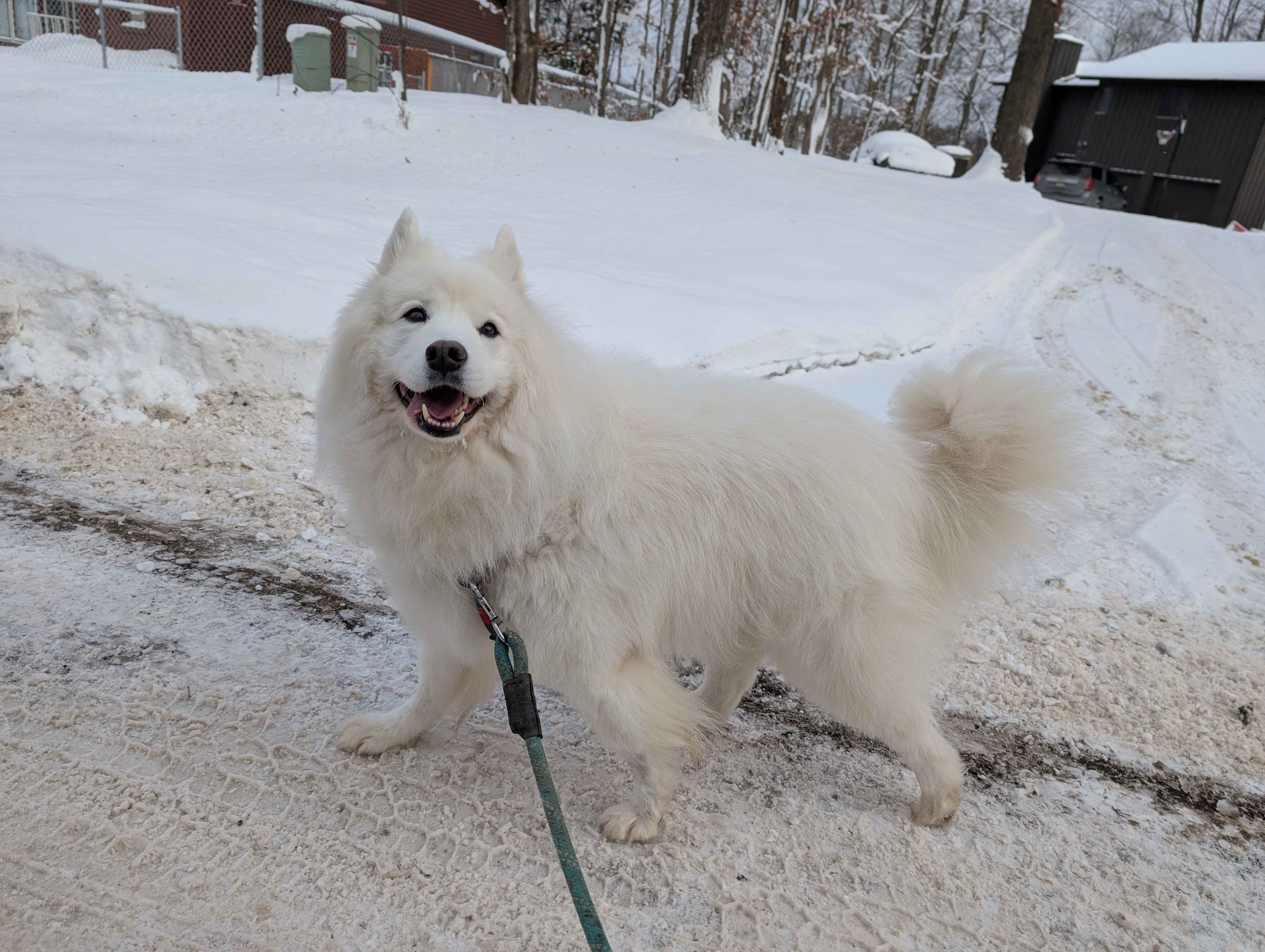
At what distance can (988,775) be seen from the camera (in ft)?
9.34

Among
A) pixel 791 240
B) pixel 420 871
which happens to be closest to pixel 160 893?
pixel 420 871

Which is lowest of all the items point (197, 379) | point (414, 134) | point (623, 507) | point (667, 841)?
point (667, 841)

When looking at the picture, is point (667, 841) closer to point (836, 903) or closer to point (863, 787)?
point (836, 903)

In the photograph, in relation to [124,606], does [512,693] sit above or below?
above

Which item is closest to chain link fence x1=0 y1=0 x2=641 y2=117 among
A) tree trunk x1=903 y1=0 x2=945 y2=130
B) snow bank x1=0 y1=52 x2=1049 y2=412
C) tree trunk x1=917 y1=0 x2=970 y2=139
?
snow bank x1=0 y1=52 x2=1049 y2=412

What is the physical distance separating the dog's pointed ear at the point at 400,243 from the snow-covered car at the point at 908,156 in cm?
2162

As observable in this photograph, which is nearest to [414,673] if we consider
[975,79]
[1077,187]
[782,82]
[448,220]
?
[448,220]

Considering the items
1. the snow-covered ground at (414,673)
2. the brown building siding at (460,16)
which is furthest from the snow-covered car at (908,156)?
the snow-covered ground at (414,673)

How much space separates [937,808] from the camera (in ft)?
8.54

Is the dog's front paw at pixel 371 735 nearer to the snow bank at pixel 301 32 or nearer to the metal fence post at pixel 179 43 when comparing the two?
the snow bank at pixel 301 32

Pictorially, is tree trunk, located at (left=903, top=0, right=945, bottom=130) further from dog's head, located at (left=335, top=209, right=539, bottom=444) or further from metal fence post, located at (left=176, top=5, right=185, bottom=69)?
dog's head, located at (left=335, top=209, right=539, bottom=444)

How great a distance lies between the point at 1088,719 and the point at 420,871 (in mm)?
2597

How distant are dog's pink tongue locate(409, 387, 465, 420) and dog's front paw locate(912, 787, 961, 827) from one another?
197 centimetres

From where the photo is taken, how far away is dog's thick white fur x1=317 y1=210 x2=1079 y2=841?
7.67 feet
